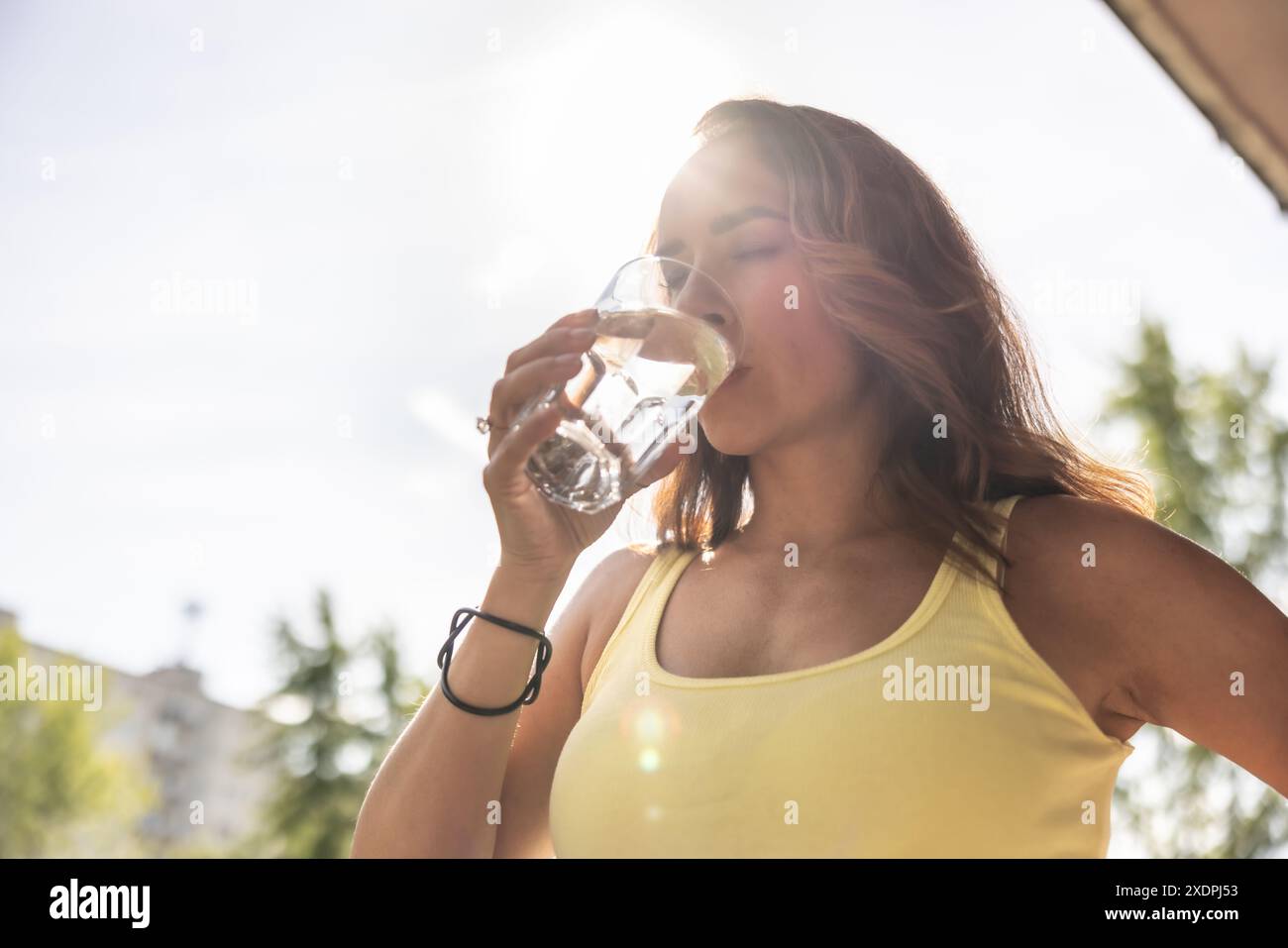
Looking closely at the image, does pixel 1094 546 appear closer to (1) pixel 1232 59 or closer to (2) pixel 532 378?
(2) pixel 532 378

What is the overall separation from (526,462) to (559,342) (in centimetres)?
19

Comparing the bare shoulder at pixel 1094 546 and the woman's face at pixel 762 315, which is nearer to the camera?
the bare shoulder at pixel 1094 546

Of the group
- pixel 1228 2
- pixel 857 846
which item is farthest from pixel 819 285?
pixel 1228 2

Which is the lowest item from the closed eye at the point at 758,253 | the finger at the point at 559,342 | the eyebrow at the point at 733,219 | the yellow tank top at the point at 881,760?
the yellow tank top at the point at 881,760

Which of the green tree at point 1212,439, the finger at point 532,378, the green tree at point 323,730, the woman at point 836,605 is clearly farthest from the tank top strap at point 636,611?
the green tree at point 323,730

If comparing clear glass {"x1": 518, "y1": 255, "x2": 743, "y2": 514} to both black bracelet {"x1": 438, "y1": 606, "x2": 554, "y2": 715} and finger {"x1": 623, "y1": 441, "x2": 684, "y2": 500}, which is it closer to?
finger {"x1": 623, "y1": 441, "x2": 684, "y2": 500}

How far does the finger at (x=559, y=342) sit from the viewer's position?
56.0 inches

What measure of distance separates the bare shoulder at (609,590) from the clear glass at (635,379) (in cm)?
32

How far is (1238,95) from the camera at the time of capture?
285 cm

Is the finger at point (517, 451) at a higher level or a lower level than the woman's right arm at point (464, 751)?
higher

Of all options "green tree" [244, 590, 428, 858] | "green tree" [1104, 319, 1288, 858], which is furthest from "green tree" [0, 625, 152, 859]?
"green tree" [1104, 319, 1288, 858]

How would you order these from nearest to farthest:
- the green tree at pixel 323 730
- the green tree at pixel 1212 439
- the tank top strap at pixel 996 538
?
the tank top strap at pixel 996 538, the green tree at pixel 1212 439, the green tree at pixel 323 730

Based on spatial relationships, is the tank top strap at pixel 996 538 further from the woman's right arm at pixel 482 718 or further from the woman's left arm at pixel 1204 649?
the woman's right arm at pixel 482 718
